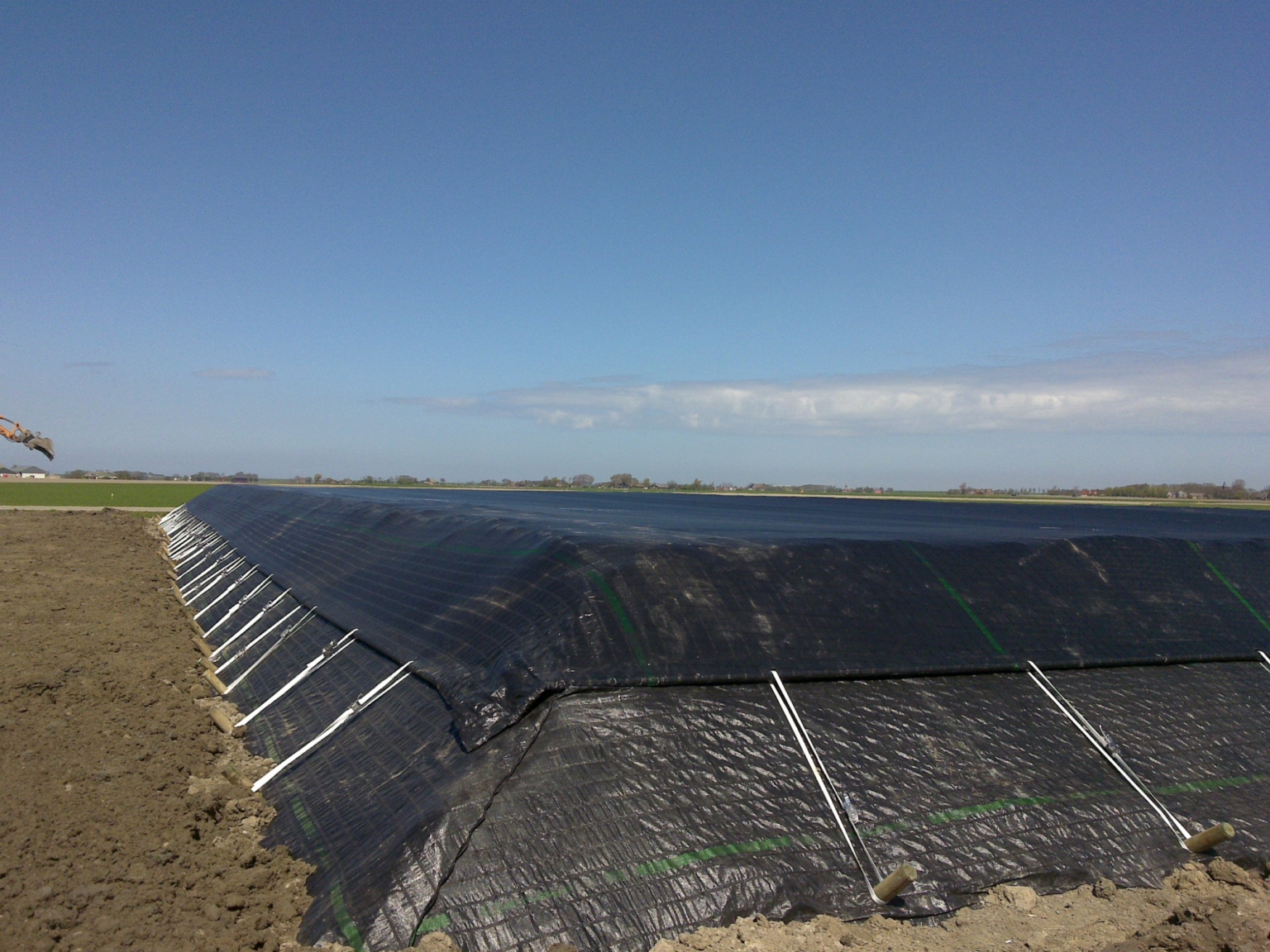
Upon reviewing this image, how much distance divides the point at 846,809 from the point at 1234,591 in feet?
23.5

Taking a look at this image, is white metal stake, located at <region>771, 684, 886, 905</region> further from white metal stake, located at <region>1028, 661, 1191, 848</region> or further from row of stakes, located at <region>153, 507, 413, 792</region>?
row of stakes, located at <region>153, 507, 413, 792</region>

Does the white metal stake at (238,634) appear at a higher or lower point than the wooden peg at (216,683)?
higher

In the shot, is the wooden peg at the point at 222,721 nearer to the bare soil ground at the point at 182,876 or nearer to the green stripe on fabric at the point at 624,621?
the bare soil ground at the point at 182,876

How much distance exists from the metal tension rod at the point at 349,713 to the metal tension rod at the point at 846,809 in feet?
10.2

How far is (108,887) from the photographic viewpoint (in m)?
4.44

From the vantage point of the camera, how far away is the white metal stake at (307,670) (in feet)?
24.7

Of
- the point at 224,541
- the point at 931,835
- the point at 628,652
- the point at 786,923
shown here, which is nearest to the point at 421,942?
the point at 786,923

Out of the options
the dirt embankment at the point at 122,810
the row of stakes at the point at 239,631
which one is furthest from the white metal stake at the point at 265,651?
the dirt embankment at the point at 122,810

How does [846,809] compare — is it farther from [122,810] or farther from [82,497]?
[82,497]

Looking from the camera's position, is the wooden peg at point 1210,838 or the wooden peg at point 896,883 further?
the wooden peg at point 1210,838

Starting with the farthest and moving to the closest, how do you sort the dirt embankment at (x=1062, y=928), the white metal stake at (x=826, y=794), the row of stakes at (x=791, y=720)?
the row of stakes at (x=791, y=720) < the white metal stake at (x=826, y=794) < the dirt embankment at (x=1062, y=928)

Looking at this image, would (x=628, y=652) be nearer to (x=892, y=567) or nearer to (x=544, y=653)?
(x=544, y=653)

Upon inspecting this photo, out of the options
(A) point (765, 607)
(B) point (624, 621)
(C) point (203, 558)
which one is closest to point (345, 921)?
(B) point (624, 621)

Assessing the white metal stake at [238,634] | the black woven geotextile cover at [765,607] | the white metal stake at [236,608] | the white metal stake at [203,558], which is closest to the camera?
the black woven geotextile cover at [765,607]
